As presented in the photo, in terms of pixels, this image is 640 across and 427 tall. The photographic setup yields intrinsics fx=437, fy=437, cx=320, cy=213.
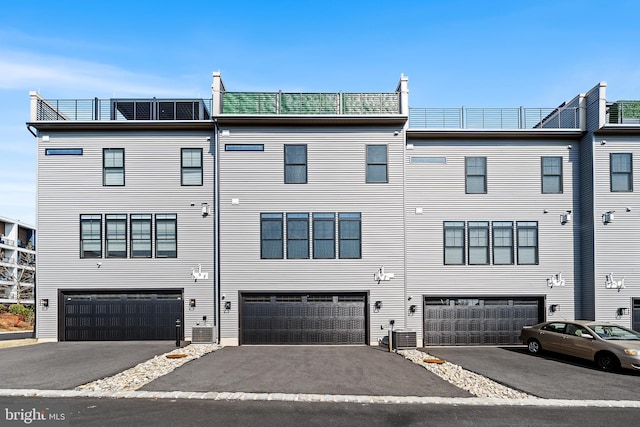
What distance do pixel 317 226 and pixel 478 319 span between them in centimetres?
731

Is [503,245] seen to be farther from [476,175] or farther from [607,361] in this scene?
[607,361]

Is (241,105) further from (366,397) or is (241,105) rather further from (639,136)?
(639,136)

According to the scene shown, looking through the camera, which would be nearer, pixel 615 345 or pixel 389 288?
pixel 615 345

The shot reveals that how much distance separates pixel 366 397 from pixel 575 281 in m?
12.2

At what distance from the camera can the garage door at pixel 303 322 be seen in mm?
16531

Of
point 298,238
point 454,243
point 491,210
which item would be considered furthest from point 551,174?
point 298,238

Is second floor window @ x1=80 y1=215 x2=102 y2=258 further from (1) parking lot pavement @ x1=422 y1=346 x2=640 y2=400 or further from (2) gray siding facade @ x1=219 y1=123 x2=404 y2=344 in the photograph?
(1) parking lot pavement @ x1=422 y1=346 x2=640 y2=400

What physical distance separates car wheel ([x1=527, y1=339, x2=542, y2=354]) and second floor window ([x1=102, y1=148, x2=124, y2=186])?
16.2 m

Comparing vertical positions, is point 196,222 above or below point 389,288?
above

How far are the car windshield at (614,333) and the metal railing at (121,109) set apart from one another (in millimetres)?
15407

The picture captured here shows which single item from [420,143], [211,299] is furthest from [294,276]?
[420,143]

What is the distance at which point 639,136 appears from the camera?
669 inches

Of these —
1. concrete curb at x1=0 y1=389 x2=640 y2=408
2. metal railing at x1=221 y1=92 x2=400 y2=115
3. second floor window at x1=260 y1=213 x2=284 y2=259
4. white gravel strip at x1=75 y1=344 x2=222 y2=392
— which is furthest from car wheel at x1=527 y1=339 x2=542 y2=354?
white gravel strip at x1=75 y1=344 x2=222 y2=392

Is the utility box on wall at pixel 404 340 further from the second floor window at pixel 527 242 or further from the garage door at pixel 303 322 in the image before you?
the second floor window at pixel 527 242
